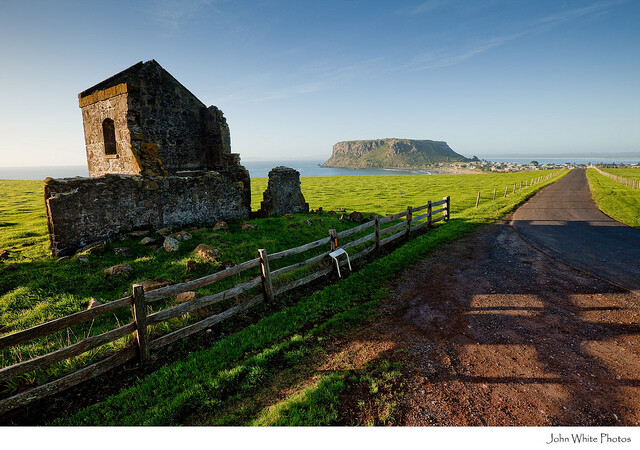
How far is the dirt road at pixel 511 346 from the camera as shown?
4152mm

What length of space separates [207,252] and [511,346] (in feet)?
27.6

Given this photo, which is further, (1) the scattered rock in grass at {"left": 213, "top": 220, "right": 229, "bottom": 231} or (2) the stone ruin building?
(1) the scattered rock in grass at {"left": 213, "top": 220, "right": 229, "bottom": 231}

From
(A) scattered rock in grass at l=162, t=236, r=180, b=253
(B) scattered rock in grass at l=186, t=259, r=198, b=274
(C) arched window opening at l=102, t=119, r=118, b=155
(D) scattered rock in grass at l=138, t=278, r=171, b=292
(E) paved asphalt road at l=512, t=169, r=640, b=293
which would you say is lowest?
(E) paved asphalt road at l=512, t=169, r=640, b=293

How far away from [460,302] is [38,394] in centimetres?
846

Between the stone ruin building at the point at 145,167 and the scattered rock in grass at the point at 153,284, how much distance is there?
160 inches

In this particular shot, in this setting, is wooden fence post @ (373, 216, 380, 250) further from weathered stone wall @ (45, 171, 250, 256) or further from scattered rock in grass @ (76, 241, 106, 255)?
scattered rock in grass @ (76, 241, 106, 255)

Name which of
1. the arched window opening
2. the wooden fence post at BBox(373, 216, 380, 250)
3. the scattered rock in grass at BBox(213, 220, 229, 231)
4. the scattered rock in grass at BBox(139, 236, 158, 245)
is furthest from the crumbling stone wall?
the wooden fence post at BBox(373, 216, 380, 250)

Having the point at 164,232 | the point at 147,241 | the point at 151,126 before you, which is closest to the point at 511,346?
the point at 147,241

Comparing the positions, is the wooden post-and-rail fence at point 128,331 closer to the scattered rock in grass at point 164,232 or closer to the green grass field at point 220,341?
the green grass field at point 220,341

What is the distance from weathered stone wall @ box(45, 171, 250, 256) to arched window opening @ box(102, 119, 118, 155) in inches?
197

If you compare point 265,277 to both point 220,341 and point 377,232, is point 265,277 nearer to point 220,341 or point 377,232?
point 220,341

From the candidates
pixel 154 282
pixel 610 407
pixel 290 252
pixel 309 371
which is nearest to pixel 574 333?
pixel 610 407

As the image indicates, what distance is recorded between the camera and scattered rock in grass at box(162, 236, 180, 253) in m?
9.85
